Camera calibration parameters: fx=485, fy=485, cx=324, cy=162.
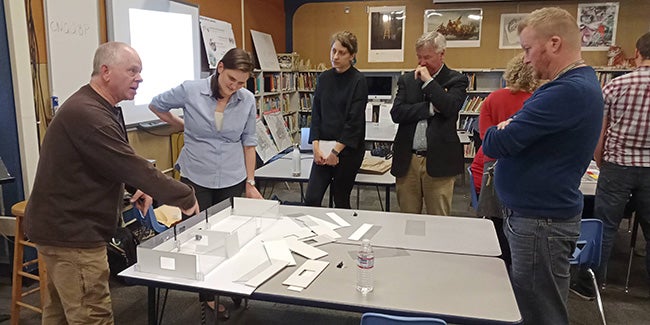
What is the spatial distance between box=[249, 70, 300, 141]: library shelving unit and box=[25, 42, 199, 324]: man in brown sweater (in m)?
4.73

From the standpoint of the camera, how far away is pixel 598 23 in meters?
7.38

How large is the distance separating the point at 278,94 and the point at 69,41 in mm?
4023

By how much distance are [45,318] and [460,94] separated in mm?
2375

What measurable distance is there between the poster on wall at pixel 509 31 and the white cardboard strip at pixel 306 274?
685 cm

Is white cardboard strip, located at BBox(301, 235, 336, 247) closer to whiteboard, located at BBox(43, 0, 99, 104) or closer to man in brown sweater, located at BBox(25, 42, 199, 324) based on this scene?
man in brown sweater, located at BBox(25, 42, 199, 324)

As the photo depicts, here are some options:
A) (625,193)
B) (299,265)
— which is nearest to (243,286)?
(299,265)

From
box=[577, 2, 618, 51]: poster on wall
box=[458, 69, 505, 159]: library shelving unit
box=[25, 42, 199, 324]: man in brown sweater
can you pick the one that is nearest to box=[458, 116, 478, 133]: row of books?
box=[458, 69, 505, 159]: library shelving unit

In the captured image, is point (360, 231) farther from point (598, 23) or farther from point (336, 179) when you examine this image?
point (598, 23)

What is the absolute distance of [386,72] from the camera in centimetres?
817

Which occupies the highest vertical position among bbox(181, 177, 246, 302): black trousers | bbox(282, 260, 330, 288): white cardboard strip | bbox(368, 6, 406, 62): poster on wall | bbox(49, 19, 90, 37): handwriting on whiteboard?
bbox(368, 6, 406, 62): poster on wall

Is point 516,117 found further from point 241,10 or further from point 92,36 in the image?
point 241,10

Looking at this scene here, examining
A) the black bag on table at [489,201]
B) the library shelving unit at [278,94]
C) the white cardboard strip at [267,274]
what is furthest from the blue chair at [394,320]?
the library shelving unit at [278,94]

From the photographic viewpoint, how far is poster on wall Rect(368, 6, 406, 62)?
8023 mm

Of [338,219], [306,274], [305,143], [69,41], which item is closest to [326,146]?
[338,219]
